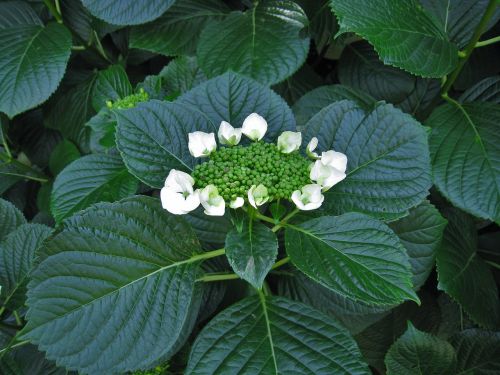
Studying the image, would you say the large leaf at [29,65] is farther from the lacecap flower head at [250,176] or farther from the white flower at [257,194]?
the white flower at [257,194]

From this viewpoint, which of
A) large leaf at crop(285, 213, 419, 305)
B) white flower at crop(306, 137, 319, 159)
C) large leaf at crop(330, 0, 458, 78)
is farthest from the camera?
large leaf at crop(330, 0, 458, 78)

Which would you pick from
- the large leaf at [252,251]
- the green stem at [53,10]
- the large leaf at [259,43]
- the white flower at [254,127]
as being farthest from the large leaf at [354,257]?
the green stem at [53,10]

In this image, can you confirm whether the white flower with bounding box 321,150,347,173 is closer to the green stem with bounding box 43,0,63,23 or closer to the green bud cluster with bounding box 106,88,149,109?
the green bud cluster with bounding box 106,88,149,109

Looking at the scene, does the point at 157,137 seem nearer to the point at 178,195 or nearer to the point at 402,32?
the point at 178,195

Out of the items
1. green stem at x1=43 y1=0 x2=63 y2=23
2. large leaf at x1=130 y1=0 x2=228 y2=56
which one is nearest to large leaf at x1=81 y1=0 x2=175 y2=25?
large leaf at x1=130 y1=0 x2=228 y2=56

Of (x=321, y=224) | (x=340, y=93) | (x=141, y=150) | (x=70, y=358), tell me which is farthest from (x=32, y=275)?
(x=340, y=93)

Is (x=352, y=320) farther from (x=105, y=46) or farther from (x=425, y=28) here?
(x=105, y=46)
